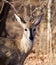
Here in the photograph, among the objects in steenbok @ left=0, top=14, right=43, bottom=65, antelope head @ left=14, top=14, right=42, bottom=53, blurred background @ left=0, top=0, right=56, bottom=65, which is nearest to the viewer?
steenbok @ left=0, top=14, right=43, bottom=65

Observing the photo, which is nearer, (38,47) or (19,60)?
(19,60)

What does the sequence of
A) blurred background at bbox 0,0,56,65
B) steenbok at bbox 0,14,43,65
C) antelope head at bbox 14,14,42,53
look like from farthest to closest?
blurred background at bbox 0,0,56,65 → antelope head at bbox 14,14,42,53 → steenbok at bbox 0,14,43,65

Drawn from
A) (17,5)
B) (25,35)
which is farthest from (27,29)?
(17,5)

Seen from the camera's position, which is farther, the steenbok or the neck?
the neck

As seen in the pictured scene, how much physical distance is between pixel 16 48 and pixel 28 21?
571 mm

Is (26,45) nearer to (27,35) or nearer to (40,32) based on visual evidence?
(27,35)

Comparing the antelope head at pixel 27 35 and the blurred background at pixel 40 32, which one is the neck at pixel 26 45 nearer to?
the antelope head at pixel 27 35

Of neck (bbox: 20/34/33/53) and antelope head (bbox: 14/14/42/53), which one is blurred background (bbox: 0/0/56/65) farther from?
neck (bbox: 20/34/33/53)

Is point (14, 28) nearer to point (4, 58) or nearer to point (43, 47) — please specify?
point (43, 47)

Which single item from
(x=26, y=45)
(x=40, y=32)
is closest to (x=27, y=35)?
(x=26, y=45)

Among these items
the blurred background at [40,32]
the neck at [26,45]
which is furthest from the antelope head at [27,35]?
the blurred background at [40,32]

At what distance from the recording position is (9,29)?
9562 mm

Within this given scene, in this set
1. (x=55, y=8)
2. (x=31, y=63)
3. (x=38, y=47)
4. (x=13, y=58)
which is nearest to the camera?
(x=13, y=58)

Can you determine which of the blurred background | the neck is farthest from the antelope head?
the blurred background
